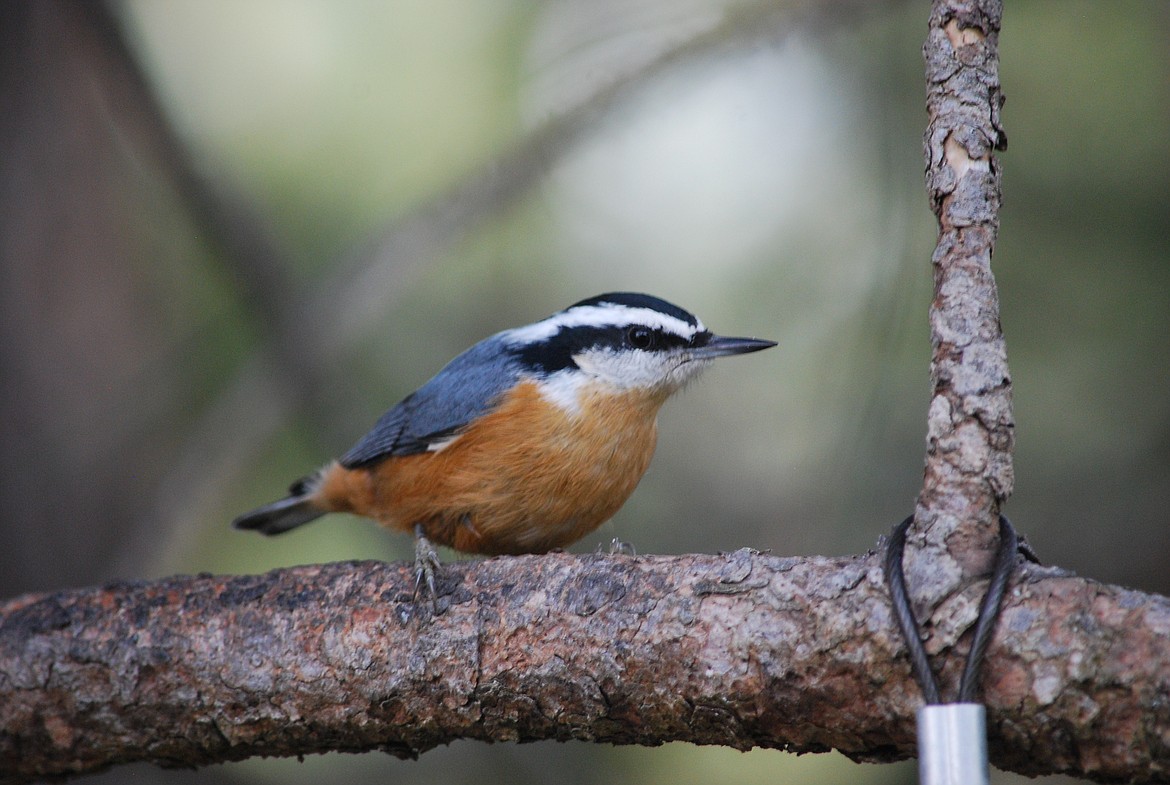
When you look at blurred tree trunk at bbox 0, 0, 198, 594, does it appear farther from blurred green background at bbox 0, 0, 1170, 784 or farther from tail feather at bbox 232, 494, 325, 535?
tail feather at bbox 232, 494, 325, 535

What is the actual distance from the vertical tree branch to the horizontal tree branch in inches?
3.5

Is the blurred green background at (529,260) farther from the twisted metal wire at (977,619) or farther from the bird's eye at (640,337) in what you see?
the twisted metal wire at (977,619)

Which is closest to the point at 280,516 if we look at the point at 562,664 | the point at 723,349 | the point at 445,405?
the point at 445,405

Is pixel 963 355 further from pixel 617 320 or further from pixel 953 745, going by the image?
pixel 617 320

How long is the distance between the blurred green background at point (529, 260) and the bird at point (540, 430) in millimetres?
973

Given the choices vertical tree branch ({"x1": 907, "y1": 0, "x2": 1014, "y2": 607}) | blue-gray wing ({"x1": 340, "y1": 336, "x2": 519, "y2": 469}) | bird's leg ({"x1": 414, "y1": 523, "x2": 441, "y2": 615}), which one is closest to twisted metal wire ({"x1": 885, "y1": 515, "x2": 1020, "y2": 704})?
vertical tree branch ({"x1": 907, "y1": 0, "x2": 1014, "y2": 607})

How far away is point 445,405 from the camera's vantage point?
322 centimetres

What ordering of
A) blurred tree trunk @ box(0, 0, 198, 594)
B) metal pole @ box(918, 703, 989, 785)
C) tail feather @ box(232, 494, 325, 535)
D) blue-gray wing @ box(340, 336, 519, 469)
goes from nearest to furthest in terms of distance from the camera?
metal pole @ box(918, 703, 989, 785)
blue-gray wing @ box(340, 336, 519, 469)
tail feather @ box(232, 494, 325, 535)
blurred tree trunk @ box(0, 0, 198, 594)

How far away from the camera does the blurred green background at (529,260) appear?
389 cm

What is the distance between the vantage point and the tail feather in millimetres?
3777

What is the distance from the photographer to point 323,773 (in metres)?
4.26

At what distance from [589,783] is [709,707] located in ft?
7.46

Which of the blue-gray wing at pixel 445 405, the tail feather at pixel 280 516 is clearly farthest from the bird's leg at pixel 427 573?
the tail feather at pixel 280 516

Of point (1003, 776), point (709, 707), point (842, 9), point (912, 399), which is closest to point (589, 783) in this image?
point (1003, 776)
